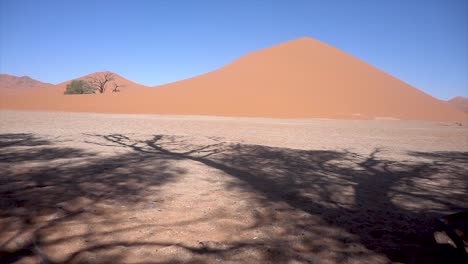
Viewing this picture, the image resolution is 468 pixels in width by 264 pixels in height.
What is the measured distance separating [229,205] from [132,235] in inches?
45.1

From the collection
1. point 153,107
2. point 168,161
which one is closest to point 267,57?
point 153,107

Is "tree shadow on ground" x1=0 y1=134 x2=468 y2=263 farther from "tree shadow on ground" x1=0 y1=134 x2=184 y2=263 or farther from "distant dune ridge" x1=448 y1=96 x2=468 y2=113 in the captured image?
"distant dune ridge" x1=448 y1=96 x2=468 y2=113

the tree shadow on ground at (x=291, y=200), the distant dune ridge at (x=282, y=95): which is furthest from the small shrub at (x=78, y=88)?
the tree shadow on ground at (x=291, y=200)

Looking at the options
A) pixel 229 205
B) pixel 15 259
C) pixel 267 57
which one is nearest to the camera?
pixel 15 259

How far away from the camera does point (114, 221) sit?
2525 millimetres

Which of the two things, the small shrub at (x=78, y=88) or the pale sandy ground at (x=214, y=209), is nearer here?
the pale sandy ground at (x=214, y=209)

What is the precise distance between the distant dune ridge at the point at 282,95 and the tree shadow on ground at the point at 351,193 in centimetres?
2554

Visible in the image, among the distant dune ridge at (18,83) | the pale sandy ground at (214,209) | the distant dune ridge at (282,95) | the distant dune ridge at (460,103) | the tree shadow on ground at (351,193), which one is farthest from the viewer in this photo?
the distant dune ridge at (18,83)

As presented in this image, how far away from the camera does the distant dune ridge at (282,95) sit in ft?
116

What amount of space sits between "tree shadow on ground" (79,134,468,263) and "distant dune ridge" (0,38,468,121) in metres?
25.5

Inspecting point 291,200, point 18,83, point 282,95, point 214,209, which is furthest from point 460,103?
point 18,83

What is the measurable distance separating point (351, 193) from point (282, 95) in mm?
40165

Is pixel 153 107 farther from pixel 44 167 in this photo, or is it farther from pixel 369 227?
pixel 369 227

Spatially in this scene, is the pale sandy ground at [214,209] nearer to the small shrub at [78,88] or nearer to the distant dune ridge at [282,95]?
the distant dune ridge at [282,95]
